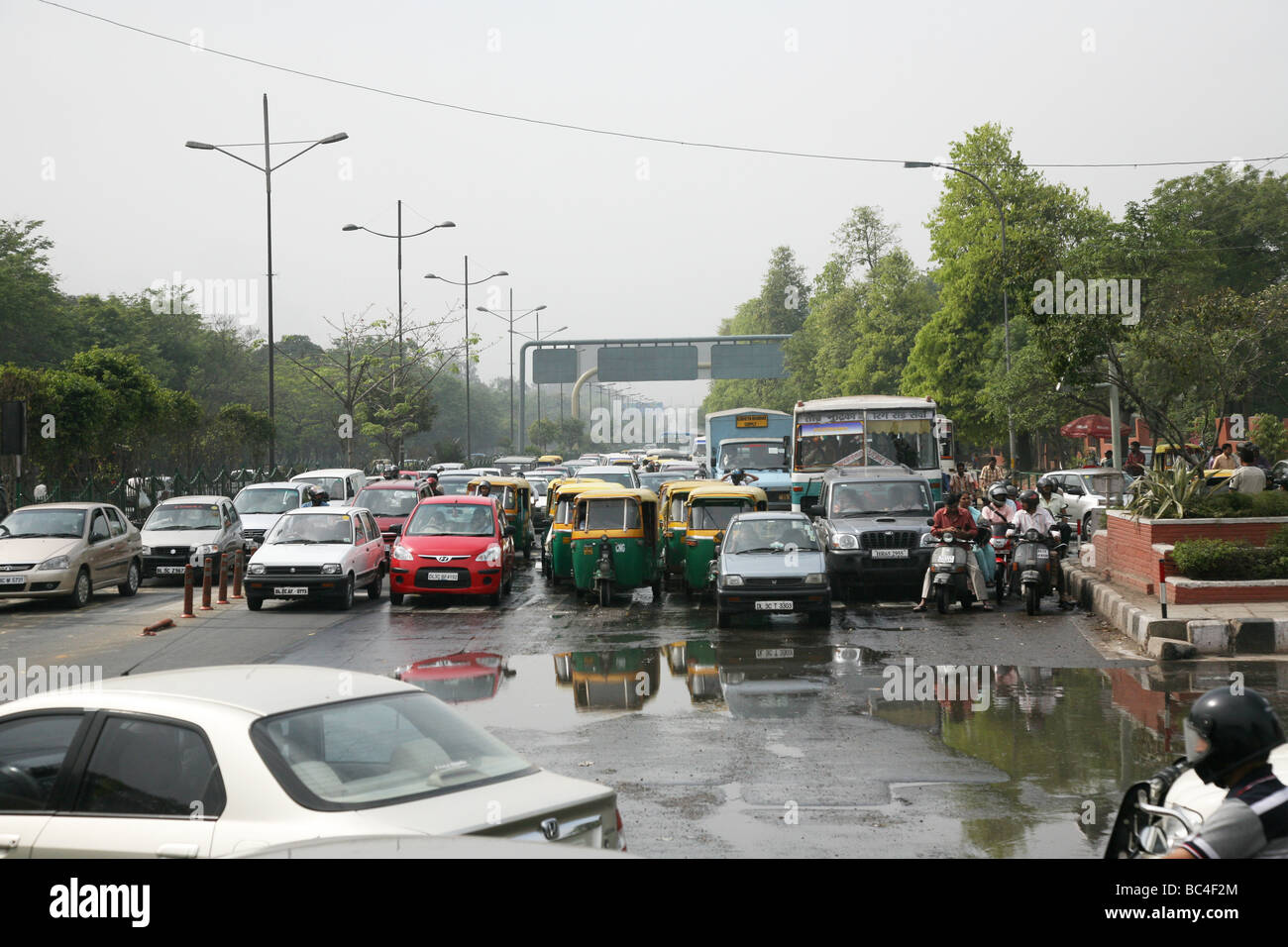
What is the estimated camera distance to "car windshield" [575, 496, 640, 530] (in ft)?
70.0

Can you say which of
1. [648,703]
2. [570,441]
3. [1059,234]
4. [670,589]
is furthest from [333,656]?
[570,441]

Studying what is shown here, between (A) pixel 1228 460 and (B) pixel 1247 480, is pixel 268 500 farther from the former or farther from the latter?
(B) pixel 1247 480

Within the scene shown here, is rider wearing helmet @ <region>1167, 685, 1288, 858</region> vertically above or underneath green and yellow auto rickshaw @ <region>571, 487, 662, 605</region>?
above

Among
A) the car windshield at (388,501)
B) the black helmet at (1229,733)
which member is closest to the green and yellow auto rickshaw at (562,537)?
the car windshield at (388,501)

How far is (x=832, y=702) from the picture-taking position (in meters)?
12.2

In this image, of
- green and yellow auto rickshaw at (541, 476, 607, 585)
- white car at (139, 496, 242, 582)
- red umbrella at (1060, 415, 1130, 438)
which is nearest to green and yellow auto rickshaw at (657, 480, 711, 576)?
green and yellow auto rickshaw at (541, 476, 607, 585)

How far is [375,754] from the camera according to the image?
17.0ft

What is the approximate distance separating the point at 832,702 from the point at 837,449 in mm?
15174

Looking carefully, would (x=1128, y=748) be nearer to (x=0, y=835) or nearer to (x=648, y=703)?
(x=648, y=703)

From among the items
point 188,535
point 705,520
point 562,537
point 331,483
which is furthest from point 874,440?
point 331,483

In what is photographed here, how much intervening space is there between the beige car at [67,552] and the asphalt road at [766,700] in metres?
0.54

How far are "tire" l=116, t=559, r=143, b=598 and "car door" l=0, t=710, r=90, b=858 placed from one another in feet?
62.9

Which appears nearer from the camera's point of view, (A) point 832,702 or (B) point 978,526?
(A) point 832,702

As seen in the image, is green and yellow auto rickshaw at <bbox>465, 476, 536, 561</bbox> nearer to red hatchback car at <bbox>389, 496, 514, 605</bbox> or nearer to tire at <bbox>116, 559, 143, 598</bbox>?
red hatchback car at <bbox>389, 496, 514, 605</bbox>
